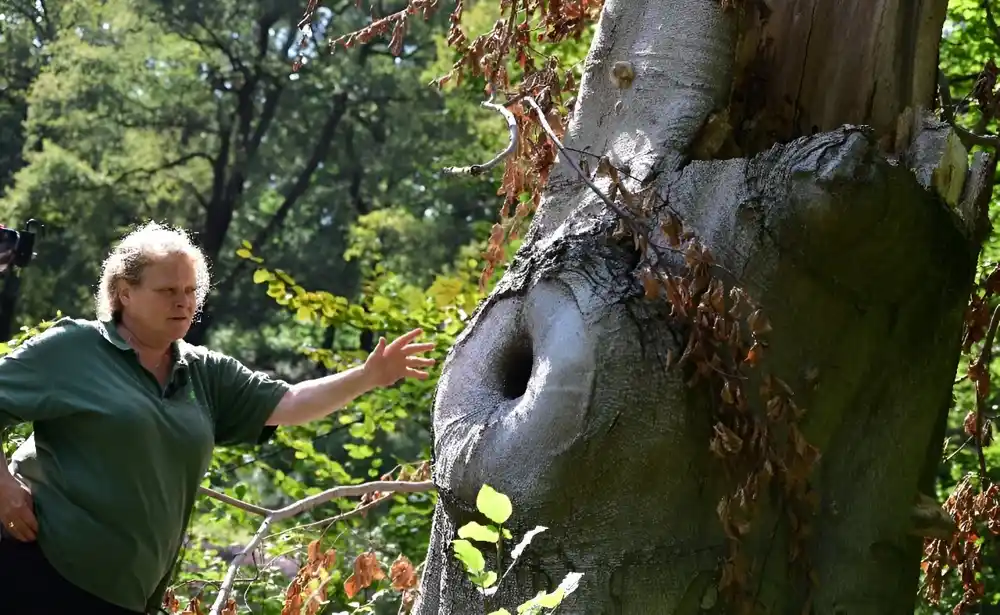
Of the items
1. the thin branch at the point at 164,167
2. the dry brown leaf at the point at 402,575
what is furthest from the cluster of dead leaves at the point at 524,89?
the thin branch at the point at 164,167

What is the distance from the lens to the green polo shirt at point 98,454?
2570 mm

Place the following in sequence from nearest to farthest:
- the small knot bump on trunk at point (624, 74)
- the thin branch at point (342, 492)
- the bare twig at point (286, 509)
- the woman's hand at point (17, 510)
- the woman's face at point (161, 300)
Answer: the woman's hand at point (17, 510) → the woman's face at point (161, 300) → the small knot bump on trunk at point (624, 74) → the bare twig at point (286, 509) → the thin branch at point (342, 492)

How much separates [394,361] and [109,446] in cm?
80

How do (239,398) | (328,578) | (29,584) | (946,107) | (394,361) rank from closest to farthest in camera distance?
(29,584), (239,398), (394,361), (328,578), (946,107)

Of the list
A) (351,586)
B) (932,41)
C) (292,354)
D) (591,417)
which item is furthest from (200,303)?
(292,354)

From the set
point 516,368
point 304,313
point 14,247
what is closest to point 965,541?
point 516,368

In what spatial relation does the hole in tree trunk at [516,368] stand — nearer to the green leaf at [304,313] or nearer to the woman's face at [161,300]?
the woman's face at [161,300]

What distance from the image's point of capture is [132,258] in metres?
2.75

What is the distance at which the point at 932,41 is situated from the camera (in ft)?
9.45

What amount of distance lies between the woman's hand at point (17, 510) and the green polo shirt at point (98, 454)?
37 mm

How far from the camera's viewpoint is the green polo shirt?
257 cm

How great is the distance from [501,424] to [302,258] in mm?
18474

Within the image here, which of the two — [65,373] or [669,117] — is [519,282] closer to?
[669,117]

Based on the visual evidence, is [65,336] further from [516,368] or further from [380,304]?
[380,304]
